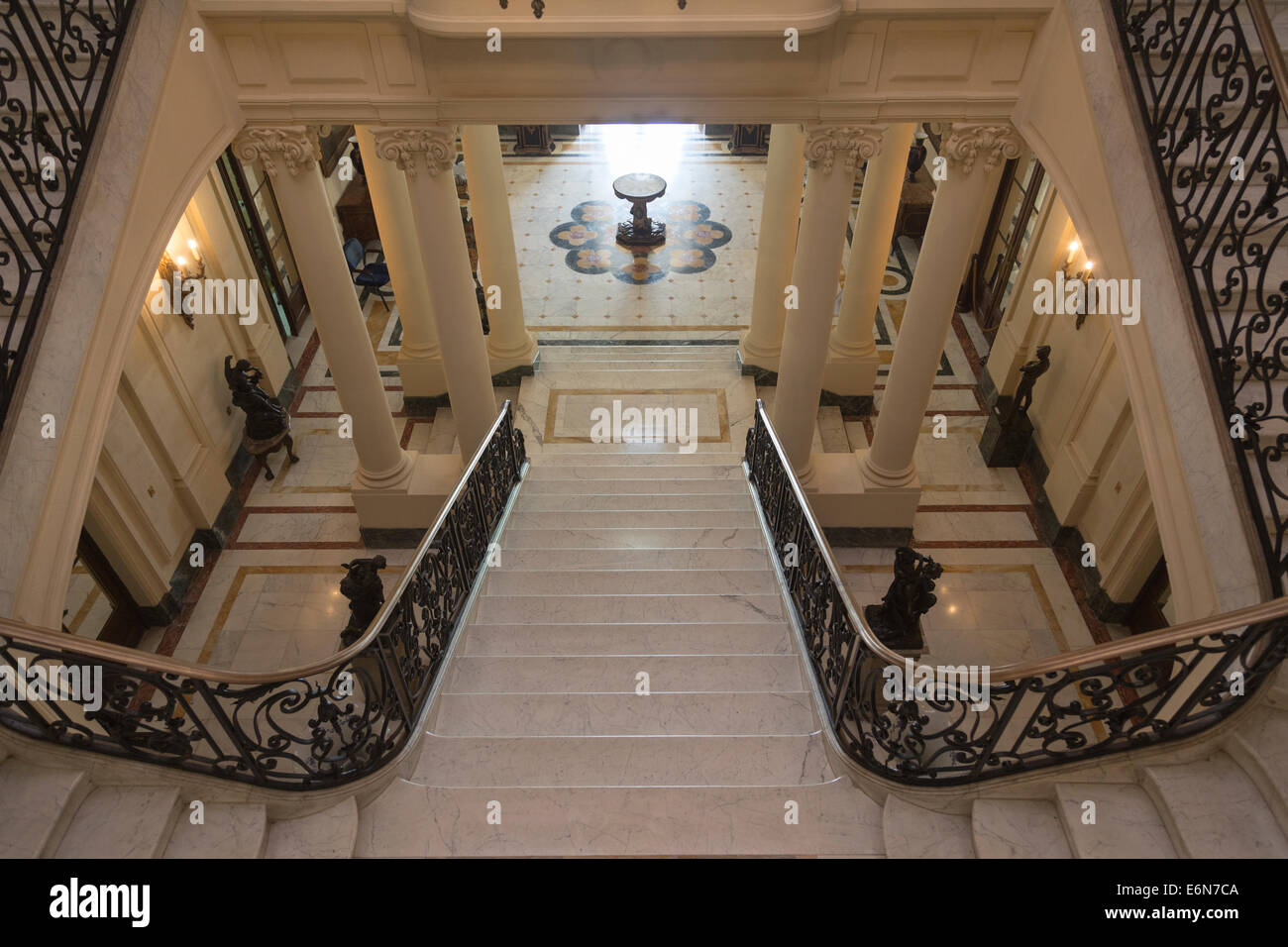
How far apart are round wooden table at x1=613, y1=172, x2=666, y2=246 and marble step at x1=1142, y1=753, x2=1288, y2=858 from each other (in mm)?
9697

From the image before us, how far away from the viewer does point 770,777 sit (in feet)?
11.4

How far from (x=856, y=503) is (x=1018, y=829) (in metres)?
4.83

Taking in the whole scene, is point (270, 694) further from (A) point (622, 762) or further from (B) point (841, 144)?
(B) point (841, 144)

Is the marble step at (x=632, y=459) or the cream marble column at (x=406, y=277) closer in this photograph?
the cream marble column at (x=406, y=277)

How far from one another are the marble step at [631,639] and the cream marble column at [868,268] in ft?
12.8

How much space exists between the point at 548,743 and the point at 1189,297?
10.1 ft

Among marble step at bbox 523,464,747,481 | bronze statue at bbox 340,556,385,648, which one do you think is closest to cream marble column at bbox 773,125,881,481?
marble step at bbox 523,464,747,481

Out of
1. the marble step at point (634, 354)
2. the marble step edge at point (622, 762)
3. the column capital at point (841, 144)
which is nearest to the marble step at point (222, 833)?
the marble step edge at point (622, 762)

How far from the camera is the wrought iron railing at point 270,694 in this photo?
2.64 metres

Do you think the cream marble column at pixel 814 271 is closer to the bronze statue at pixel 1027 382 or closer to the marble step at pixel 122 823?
the bronze statue at pixel 1027 382

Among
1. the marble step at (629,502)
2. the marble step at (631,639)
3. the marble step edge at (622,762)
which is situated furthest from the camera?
the marble step at (629,502)

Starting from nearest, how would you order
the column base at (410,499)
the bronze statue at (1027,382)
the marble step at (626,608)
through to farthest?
the marble step at (626,608) < the column base at (410,499) < the bronze statue at (1027,382)

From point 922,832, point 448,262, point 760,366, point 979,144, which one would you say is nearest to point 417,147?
point 448,262

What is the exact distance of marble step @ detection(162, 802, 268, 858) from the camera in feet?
9.11
